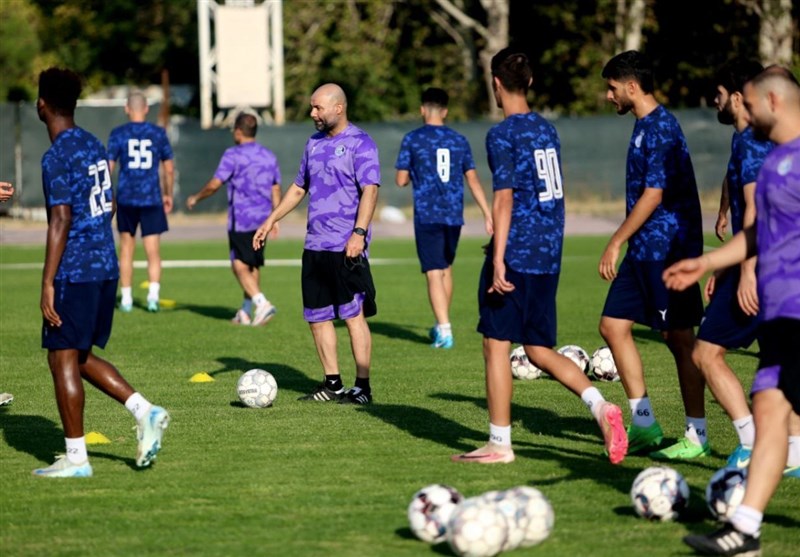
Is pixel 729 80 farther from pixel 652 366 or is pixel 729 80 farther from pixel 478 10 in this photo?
pixel 478 10

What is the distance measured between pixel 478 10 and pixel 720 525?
3774 centimetres

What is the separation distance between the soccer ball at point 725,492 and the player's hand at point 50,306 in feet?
11.9

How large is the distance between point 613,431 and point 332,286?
2960 mm

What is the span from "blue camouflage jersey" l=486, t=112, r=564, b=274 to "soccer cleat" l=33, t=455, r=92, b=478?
272 cm

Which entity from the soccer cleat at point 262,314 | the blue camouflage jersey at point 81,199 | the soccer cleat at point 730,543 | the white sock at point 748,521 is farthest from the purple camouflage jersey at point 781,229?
the soccer cleat at point 262,314

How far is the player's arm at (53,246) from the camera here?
23.7 feet

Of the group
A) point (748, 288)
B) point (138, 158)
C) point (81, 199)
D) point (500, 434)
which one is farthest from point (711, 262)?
point (138, 158)

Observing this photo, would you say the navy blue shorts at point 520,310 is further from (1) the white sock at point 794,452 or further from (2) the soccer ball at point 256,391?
(2) the soccer ball at point 256,391

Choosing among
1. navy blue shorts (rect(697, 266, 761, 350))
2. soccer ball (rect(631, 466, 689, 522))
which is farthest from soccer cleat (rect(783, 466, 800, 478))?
soccer ball (rect(631, 466, 689, 522))

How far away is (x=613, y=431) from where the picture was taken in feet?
24.9

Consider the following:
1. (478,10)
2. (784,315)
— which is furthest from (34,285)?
(478,10)

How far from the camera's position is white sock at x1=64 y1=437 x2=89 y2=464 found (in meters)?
7.45

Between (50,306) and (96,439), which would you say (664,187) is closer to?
(50,306)

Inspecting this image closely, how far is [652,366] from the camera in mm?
11836
